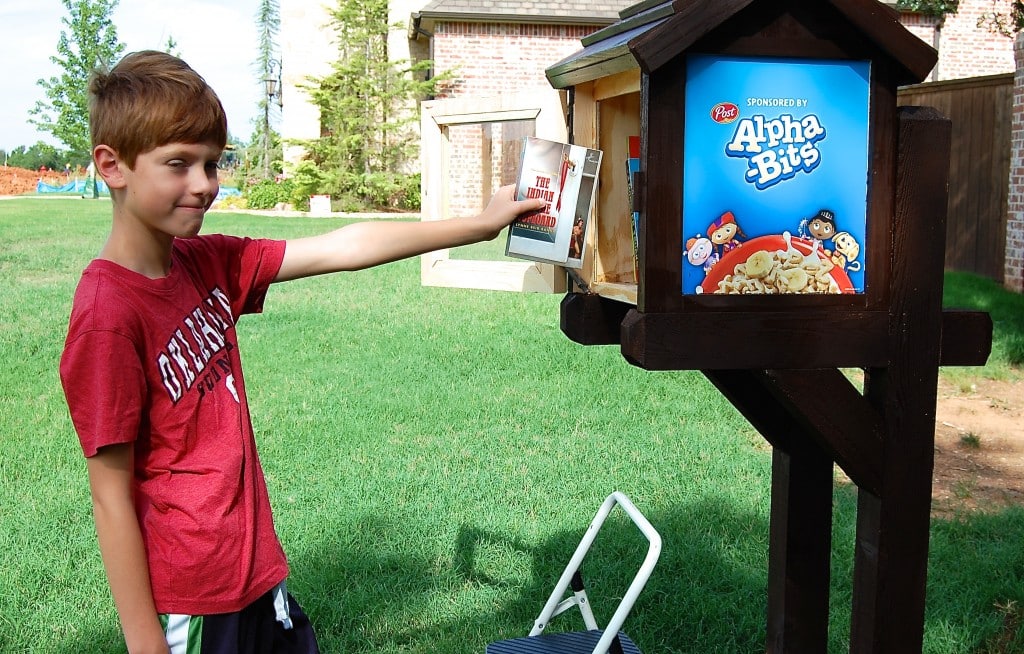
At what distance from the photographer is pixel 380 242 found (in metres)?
2.23

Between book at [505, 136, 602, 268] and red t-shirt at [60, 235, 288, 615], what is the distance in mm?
674

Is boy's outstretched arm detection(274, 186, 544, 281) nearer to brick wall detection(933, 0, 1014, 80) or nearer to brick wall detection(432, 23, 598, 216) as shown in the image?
brick wall detection(432, 23, 598, 216)

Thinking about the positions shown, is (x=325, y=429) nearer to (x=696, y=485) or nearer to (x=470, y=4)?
(x=696, y=485)

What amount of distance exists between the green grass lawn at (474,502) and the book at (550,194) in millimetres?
1601

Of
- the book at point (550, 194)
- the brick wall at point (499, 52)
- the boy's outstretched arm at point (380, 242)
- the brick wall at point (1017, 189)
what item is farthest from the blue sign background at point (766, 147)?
the brick wall at point (499, 52)

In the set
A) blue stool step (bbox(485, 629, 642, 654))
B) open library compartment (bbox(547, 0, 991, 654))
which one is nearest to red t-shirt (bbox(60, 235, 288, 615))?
open library compartment (bbox(547, 0, 991, 654))

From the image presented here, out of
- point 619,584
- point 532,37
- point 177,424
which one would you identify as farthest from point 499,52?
point 177,424

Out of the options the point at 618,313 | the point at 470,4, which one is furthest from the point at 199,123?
the point at 470,4

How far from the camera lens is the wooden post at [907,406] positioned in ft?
6.23

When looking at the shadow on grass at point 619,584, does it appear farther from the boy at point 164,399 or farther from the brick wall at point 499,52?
the brick wall at point 499,52

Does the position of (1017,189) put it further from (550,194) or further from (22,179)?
(22,179)

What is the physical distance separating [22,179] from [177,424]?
54.9 meters

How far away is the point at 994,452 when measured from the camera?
5.31 meters

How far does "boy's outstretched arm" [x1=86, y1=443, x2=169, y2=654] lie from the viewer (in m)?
1.74
